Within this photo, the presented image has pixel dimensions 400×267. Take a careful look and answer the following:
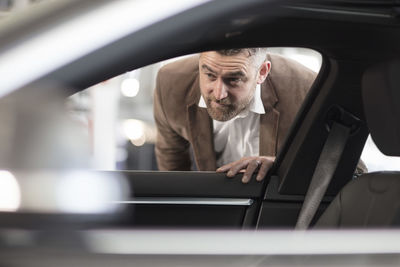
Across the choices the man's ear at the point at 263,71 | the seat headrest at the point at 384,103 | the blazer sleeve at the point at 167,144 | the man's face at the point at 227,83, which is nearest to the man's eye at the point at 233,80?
the man's face at the point at 227,83

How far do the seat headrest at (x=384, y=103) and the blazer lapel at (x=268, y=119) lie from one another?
105 centimetres

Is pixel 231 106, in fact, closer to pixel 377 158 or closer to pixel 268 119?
pixel 268 119

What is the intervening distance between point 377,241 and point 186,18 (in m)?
0.64

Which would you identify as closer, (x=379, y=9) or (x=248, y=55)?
(x=379, y=9)

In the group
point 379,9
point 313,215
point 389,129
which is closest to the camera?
point 379,9

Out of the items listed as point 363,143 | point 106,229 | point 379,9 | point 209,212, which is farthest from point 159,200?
point 106,229

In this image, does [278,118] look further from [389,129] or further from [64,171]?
[64,171]

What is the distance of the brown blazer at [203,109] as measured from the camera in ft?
11.1

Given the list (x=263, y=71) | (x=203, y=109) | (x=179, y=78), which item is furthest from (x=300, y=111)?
(x=179, y=78)

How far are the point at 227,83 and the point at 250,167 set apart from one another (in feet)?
1.31

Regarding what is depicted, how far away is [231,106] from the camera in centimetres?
322

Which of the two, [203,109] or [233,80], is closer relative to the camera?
[233,80]

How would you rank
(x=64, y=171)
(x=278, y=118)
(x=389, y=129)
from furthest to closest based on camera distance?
(x=278, y=118) → (x=389, y=129) → (x=64, y=171)

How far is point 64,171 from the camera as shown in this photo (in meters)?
1.42
